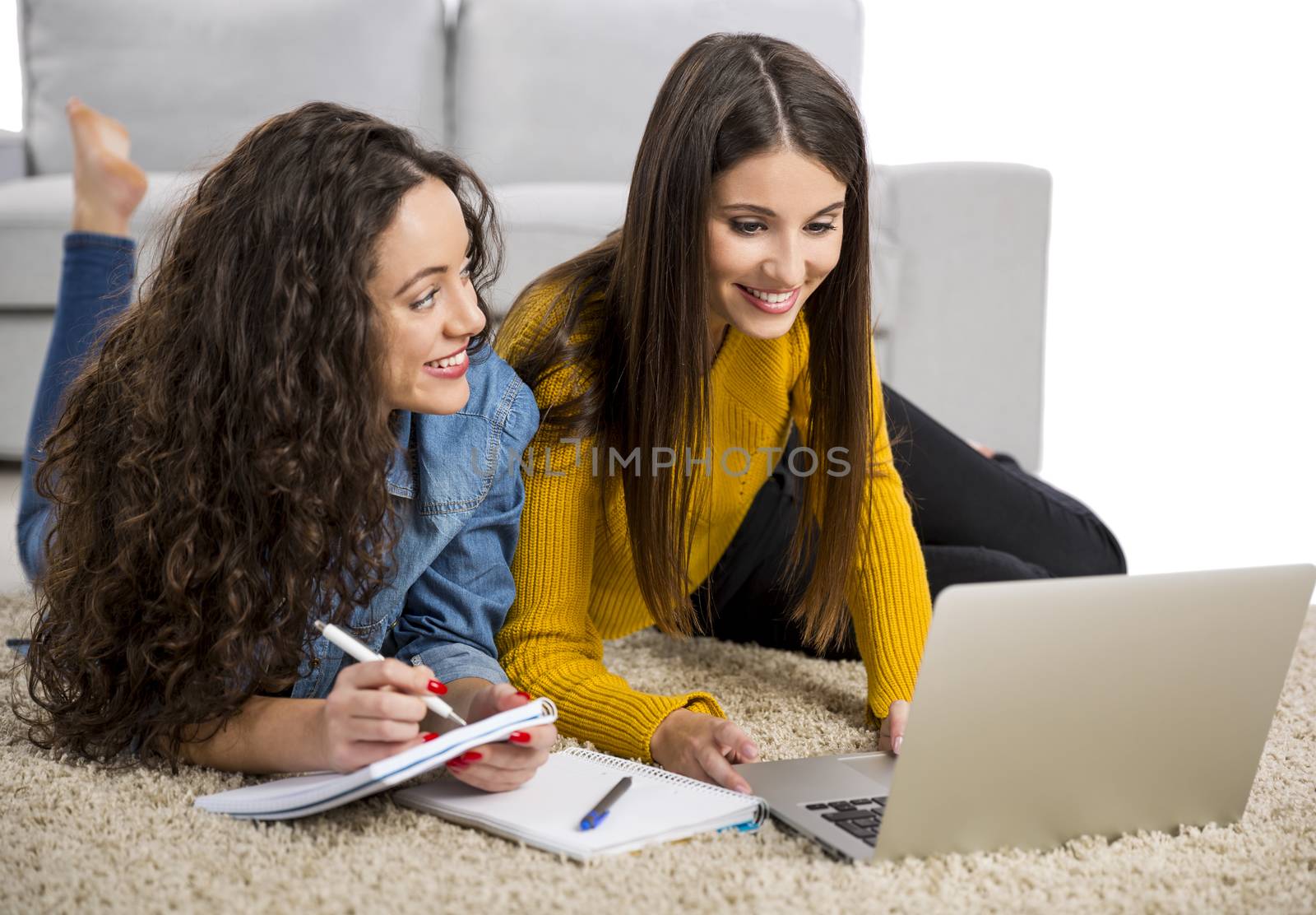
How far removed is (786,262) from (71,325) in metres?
0.97

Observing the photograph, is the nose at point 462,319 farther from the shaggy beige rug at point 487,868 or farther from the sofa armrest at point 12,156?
the sofa armrest at point 12,156

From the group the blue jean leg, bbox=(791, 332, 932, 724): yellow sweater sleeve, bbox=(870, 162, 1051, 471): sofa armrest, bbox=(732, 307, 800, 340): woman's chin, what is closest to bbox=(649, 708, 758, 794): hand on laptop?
bbox=(791, 332, 932, 724): yellow sweater sleeve

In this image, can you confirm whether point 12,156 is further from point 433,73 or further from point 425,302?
point 425,302

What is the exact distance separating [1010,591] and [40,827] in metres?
0.70

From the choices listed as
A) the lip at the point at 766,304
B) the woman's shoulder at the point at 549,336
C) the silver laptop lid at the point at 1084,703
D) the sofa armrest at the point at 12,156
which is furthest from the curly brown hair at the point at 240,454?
the sofa armrest at the point at 12,156

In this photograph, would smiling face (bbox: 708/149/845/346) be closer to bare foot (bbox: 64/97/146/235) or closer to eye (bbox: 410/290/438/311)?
eye (bbox: 410/290/438/311)

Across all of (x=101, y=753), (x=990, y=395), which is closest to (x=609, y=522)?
(x=101, y=753)

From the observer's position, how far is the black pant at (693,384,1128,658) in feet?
5.06

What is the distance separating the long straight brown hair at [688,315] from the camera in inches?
45.6

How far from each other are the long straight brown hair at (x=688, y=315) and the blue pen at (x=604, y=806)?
1.04 ft

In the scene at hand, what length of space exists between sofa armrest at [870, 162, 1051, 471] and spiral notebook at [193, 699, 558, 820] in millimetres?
1690

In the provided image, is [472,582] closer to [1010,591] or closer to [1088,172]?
[1010,591]

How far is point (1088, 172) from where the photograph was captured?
3172 millimetres

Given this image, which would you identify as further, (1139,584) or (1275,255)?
(1275,255)
